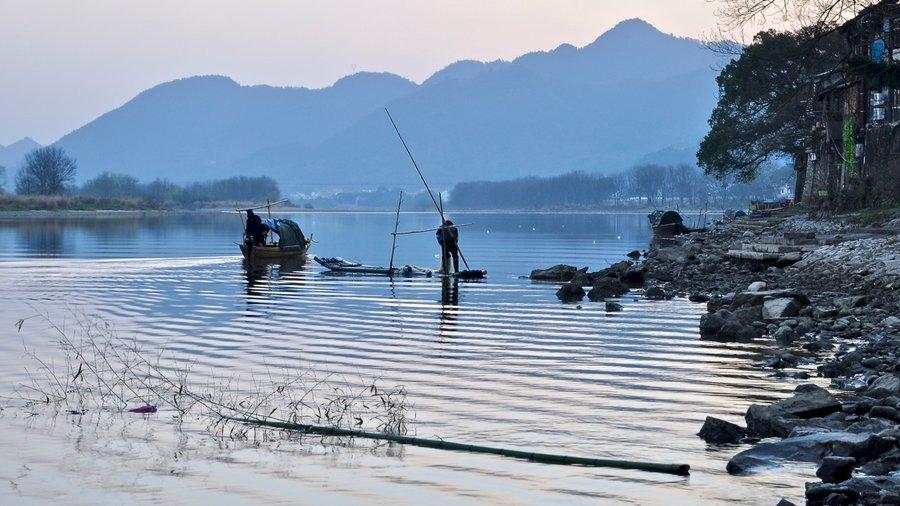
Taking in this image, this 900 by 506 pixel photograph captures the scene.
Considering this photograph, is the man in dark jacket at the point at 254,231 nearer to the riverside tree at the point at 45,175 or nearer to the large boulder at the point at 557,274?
the large boulder at the point at 557,274

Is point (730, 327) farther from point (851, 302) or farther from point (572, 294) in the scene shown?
point (572, 294)

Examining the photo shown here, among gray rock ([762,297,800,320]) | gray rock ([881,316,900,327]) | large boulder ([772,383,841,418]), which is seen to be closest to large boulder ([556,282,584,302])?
gray rock ([762,297,800,320])

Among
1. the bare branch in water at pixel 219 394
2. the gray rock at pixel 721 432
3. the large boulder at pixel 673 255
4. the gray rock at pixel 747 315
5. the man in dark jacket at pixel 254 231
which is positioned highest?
the man in dark jacket at pixel 254 231

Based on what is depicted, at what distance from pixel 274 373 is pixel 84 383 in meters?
3.18

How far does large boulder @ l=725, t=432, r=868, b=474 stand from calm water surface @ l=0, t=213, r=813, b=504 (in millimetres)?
289

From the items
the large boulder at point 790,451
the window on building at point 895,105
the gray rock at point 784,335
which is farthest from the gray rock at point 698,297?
the window on building at point 895,105

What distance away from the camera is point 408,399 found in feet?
58.3

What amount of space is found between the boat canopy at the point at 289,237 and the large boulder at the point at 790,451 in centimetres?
4641

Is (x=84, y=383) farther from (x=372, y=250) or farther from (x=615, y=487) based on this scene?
(x=372, y=250)

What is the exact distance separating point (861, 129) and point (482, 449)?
162 ft

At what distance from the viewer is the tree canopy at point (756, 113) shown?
66562mm

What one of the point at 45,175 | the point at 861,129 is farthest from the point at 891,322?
the point at 45,175

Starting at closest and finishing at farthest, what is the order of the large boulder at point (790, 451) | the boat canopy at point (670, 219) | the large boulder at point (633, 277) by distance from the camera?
1. the large boulder at point (790, 451)
2. the large boulder at point (633, 277)
3. the boat canopy at point (670, 219)

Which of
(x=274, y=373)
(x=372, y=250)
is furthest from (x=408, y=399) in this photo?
(x=372, y=250)
